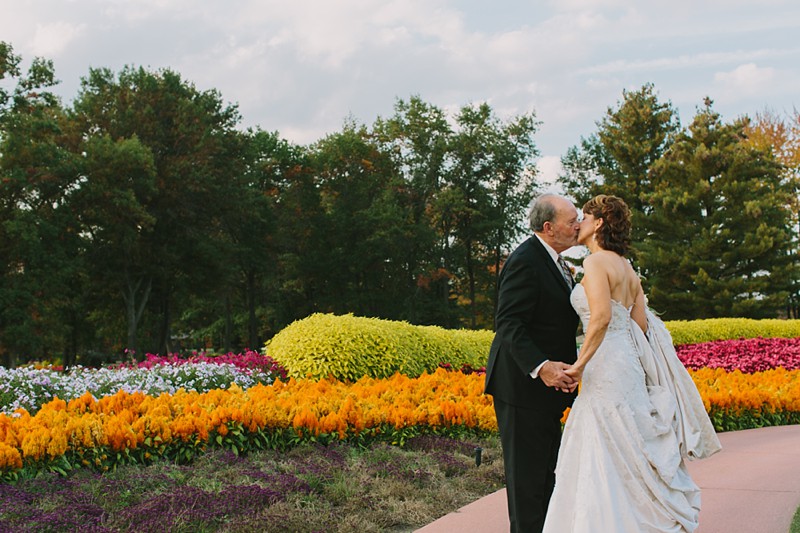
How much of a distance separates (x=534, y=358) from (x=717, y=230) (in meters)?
26.8

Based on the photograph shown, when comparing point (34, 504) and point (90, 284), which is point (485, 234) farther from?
point (34, 504)

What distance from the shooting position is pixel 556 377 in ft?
11.0

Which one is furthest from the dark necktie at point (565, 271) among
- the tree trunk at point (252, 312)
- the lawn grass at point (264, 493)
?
the tree trunk at point (252, 312)

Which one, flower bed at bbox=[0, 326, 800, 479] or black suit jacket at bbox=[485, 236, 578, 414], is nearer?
black suit jacket at bbox=[485, 236, 578, 414]

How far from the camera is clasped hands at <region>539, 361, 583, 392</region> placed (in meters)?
3.35

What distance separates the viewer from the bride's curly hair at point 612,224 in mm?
3553

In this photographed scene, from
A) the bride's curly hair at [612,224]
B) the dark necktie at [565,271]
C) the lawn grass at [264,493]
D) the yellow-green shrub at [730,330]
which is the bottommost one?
the yellow-green shrub at [730,330]

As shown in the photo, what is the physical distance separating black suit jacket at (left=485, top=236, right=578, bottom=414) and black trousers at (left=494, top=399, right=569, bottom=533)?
0.21 ft

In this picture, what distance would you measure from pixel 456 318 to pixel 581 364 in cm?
3284


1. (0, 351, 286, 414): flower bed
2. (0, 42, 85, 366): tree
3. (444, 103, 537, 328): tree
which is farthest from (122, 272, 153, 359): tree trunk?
(0, 351, 286, 414): flower bed

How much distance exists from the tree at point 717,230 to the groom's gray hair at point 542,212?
24387 mm

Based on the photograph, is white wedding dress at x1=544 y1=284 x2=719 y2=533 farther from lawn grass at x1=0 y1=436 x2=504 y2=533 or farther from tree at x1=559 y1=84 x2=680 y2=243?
tree at x1=559 y1=84 x2=680 y2=243

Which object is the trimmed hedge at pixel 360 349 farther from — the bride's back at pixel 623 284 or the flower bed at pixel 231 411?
the bride's back at pixel 623 284

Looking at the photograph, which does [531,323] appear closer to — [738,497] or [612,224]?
[612,224]
